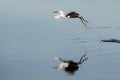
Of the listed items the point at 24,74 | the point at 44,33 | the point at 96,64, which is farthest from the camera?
the point at 44,33

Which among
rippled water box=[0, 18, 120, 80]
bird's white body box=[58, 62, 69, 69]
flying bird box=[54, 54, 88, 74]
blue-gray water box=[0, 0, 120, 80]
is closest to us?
rippled water box=[0, 18, 120, 80]

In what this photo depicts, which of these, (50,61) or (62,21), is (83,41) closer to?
(50,61)

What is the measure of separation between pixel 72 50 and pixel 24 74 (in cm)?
321

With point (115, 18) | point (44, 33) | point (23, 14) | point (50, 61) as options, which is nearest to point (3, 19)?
point (23, 14)

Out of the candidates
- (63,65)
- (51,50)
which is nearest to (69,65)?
(63,65)

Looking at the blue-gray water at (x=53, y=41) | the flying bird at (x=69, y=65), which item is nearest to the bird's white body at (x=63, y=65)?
the flying bird at (x=69, y=65)

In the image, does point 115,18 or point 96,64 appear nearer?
point 96,64

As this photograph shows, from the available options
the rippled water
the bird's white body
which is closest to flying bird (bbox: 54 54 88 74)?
the bird's white body

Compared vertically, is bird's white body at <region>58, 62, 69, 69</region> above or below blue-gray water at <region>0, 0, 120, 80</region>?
below

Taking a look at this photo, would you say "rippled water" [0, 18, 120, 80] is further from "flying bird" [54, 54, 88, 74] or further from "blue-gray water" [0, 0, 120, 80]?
"flying bird" [54, 54, 88, 74]

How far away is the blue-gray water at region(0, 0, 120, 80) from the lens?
1526 centimetres

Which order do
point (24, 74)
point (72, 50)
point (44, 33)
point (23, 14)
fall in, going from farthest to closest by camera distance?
1. point (23, 14)
2. point (44, 33)
3. point (72, 50)
4. point (24, 74)

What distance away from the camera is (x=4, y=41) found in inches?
748

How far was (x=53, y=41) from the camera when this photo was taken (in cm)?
1906
